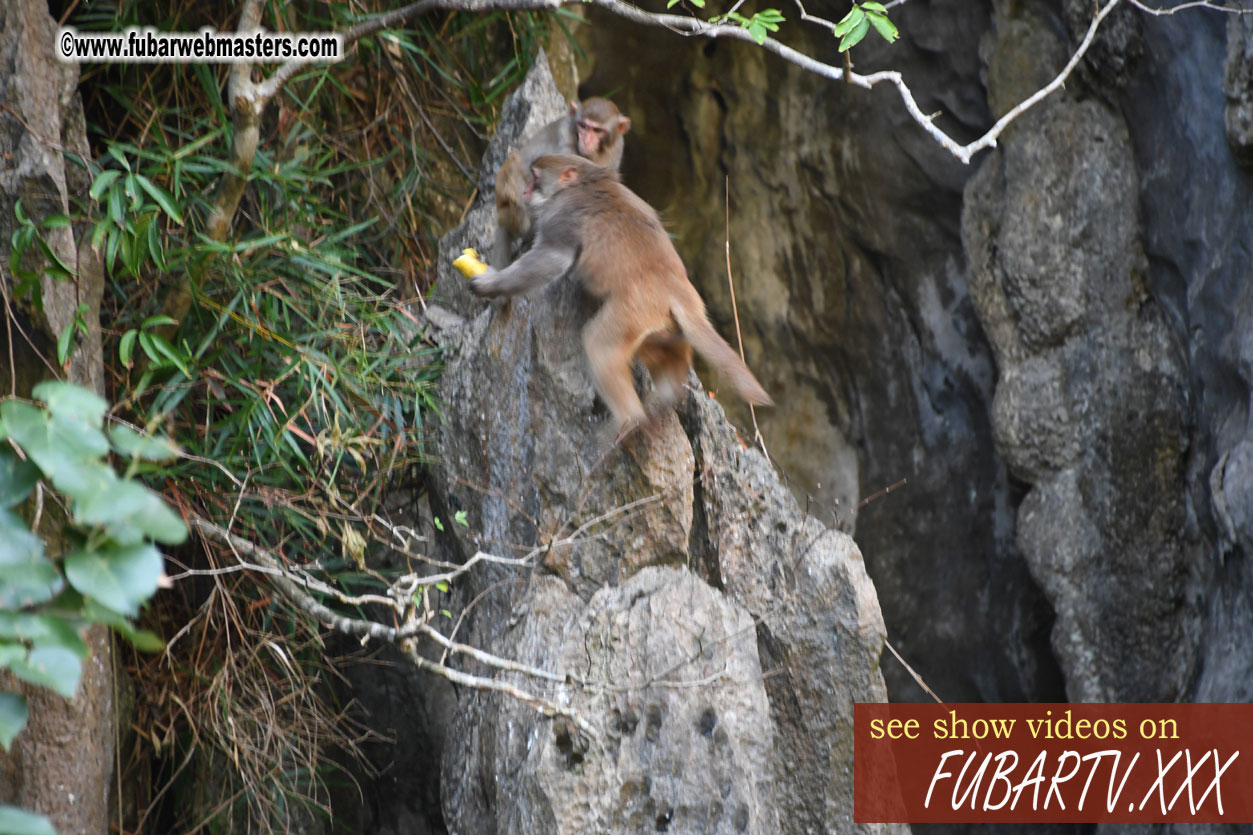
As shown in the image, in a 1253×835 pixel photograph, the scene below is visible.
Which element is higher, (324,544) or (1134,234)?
(1134,234)

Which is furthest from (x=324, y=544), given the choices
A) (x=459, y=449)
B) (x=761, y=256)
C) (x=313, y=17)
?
(x=761, y=256)

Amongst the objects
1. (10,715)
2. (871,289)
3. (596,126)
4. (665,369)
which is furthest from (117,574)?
(871,289)

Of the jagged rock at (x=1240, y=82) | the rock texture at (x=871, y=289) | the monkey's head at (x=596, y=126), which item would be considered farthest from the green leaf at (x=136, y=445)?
the rock texture at (x=871, y=289)

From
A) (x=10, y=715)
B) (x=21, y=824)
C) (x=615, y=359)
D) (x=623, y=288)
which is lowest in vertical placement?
(x=21, y=824)

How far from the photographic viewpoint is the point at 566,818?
2.64 metres

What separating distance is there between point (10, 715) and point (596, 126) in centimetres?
286

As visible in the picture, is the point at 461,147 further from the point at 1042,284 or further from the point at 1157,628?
the point at 1157,628

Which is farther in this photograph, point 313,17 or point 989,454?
point 989,454

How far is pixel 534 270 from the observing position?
2.94 meters

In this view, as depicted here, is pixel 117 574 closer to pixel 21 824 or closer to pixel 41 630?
pixel 41 630

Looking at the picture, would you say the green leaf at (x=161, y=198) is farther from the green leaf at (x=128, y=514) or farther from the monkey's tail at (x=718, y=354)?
the green leaf at (x=128, y=514)

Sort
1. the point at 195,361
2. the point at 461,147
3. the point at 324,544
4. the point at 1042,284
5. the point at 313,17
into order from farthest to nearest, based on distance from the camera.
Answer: the point at 461,147
the point at 1042,284
the point at 313,17
the point at 324,544
the point at 195,361

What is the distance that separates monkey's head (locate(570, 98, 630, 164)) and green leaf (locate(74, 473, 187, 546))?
264 centimetres

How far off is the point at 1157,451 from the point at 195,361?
329cm
